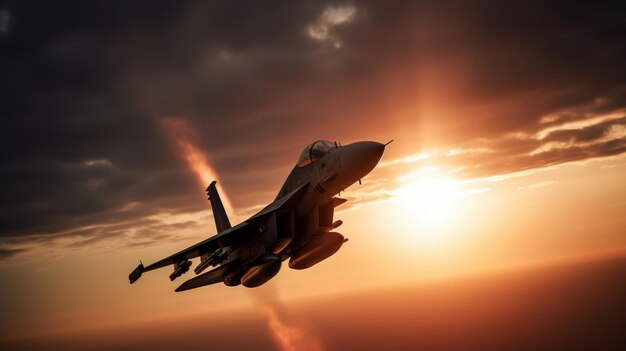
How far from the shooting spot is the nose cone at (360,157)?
1468cm

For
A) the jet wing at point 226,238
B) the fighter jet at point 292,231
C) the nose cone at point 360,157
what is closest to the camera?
the nose cone at point 360,157

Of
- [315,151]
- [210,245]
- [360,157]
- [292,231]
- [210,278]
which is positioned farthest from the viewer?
[210,278]

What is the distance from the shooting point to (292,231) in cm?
1791

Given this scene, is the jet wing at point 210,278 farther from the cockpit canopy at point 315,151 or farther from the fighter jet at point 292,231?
the cockpit canopy at point 315,151

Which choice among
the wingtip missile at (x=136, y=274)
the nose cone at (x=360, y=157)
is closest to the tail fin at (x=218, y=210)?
the wingtip missile at (x=136, y=274)

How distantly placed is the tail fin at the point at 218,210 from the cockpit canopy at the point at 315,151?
12763mm

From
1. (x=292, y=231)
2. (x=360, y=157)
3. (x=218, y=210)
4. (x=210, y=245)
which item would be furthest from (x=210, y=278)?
(x=360, y=157)

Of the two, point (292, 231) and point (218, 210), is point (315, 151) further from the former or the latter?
point (218, 210)

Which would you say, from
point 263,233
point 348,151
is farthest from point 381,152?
point 263,233

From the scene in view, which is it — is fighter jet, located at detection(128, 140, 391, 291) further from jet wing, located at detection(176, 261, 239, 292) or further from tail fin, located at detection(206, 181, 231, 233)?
tail fin, located at detection(206, 181, 231, 233)

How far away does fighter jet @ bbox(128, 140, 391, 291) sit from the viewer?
618 inches

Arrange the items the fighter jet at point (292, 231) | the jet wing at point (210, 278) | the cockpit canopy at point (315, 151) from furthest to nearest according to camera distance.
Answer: the jet wing at point (210, 278) → the cockpit canopy at point (315, 151) → the fighter jet at point (292, 231)

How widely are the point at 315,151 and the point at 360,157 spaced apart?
10.3 feet

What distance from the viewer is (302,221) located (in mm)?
18797
